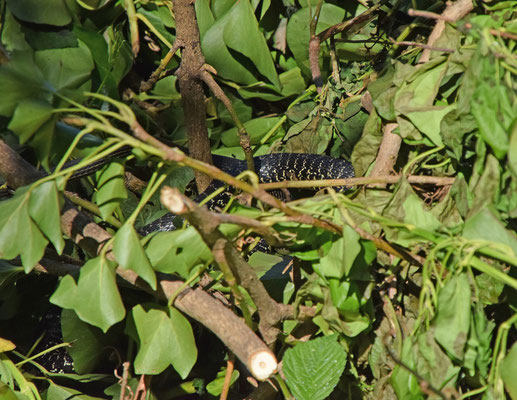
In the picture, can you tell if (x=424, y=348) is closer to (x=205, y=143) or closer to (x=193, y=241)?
(x=193, y=241)

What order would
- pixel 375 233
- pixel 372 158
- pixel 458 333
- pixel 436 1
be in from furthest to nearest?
pixel 436 1 → pixel 372 158 → pixel 375 233 → pixel 458 333

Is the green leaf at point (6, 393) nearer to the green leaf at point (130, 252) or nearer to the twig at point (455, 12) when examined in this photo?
the green leaf at point (130, 252)

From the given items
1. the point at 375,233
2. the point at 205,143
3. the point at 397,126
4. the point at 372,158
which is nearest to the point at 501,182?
the point at 375,233

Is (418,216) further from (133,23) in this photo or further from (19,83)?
(133,23)

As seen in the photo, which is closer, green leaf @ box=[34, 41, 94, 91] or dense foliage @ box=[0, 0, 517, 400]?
dense foliage @ box=[0, 0, 517, 400]

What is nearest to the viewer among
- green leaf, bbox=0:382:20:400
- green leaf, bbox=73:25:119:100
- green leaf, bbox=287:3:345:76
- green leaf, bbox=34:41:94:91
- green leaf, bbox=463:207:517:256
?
green leaf, bbox=463:207:517:256

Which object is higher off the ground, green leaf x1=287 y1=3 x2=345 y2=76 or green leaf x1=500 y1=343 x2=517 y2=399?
green leaf x1=287 y1=3 x2=345 y2=76

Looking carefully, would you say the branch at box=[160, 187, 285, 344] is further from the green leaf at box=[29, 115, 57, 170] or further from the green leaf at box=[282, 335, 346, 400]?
the green leaf at box=[29, 115, 57, 170]

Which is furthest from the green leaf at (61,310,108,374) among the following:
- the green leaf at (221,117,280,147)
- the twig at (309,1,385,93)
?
the twig at (309,1,385,93)
